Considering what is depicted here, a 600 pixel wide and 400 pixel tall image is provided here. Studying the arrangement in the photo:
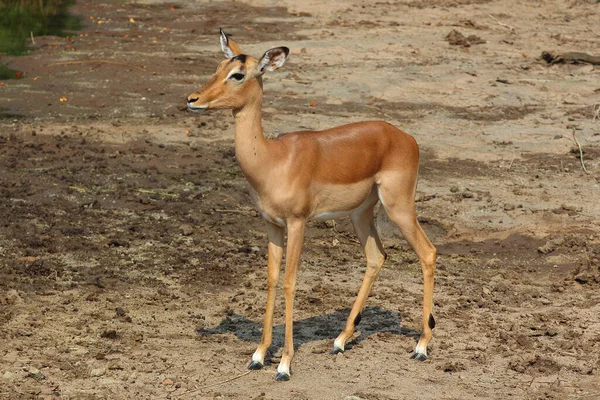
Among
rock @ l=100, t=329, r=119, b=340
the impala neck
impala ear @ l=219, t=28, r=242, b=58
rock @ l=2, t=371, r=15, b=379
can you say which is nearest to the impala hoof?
the impala neck

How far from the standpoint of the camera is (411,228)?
22.8 feet

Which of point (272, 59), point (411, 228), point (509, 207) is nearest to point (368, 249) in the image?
point (411, 228)

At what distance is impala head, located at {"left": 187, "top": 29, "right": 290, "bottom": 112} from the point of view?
6.15 meters

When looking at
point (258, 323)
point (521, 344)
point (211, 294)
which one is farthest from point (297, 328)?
point (521, 344)

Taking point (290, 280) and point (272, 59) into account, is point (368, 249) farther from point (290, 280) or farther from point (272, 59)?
point (272, 59)

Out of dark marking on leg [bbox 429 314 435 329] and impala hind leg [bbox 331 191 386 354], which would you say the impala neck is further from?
dark marking on leg [bbox 429 314 435 329]

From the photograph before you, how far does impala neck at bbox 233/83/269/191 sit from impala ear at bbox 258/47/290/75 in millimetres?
160

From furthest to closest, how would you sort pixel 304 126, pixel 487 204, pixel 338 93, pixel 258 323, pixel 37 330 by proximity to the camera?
1. pixel 338 93
2. pixel 304 126
3. pixel 487 204
4. pixel 258 323
5. pixel 37 330

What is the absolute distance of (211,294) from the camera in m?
7.95

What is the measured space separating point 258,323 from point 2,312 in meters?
1.85

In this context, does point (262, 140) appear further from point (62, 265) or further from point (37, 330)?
point (62, 265)

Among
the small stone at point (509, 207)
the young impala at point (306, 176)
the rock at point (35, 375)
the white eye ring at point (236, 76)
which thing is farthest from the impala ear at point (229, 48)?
the small stone at point (509, 207)

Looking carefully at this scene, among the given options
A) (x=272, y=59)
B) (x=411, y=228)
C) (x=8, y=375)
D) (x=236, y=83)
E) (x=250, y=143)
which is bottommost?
(x=8, y=375)

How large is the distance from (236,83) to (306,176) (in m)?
0.76
